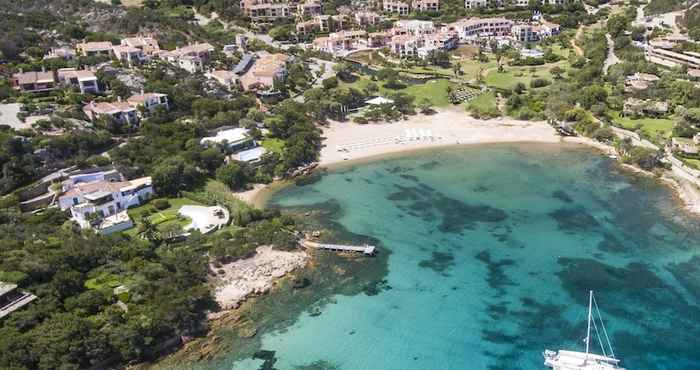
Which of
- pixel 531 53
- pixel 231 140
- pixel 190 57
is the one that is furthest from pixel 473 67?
pixel 231 140

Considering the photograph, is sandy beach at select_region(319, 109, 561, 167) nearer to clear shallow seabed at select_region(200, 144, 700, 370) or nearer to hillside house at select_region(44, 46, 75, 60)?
clear shallow seabed at select_region(200, 144, 700, 370)

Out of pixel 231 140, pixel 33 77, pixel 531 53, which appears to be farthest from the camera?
pixel 531 53

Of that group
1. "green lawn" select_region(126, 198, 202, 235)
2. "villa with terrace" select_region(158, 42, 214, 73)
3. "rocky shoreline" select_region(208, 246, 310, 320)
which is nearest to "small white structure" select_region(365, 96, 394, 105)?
"villa with terrace" select_region(158, 42, 214, 73)

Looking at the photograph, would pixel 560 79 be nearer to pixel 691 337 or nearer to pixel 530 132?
pixel 530 132

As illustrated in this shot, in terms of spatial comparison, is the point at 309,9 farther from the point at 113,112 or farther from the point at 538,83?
the point at 113,112

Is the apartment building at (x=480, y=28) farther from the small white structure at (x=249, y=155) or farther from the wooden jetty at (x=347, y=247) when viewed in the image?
the wooden jetty at (x=347, y=247)

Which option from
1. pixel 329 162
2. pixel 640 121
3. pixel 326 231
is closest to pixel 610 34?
pixel 640 121
